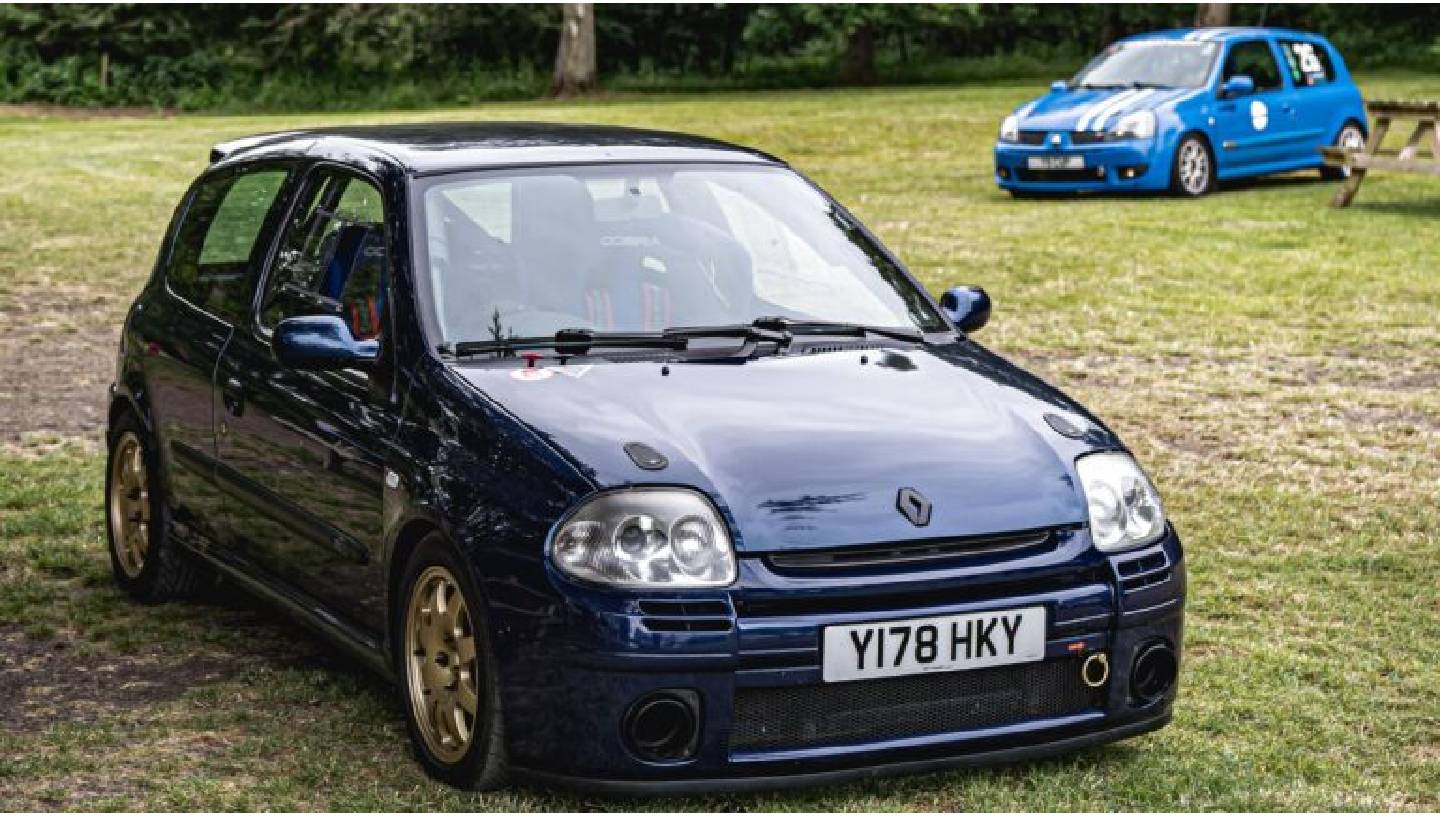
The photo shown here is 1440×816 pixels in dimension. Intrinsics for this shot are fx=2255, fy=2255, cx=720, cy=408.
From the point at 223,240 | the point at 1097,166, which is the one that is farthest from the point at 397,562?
the point at 1097,166

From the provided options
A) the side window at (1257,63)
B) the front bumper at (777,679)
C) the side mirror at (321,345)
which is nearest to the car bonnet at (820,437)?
the front bumper at (777,679)

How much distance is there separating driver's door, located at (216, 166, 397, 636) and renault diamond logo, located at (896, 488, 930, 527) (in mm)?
1291

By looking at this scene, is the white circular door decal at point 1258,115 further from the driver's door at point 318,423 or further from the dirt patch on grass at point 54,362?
the driver's door at point 318,423

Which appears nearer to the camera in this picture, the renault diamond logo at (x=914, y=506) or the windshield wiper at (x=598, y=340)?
the renault diamond logo at (x=914, y=506)

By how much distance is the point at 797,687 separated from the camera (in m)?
4.68

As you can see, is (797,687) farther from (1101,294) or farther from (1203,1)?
(1203,1)

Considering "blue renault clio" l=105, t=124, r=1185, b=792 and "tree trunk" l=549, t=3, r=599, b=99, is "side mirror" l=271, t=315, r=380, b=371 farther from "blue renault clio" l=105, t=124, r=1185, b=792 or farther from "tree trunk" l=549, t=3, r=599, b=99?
"tree trunk" l=549, t=3, r=599, b=99

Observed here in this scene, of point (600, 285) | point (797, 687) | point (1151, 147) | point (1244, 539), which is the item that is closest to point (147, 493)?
point (600, 285)

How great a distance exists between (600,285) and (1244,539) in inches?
125

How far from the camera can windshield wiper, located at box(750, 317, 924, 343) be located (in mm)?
5824

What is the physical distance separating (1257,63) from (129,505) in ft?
55.3

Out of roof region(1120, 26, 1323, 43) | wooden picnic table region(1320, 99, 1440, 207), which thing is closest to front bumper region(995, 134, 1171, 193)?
wooden picnic table region(1320, 99, 1440, 207)

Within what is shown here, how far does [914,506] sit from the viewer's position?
4.82 meters

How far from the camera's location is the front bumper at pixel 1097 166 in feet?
67.2
